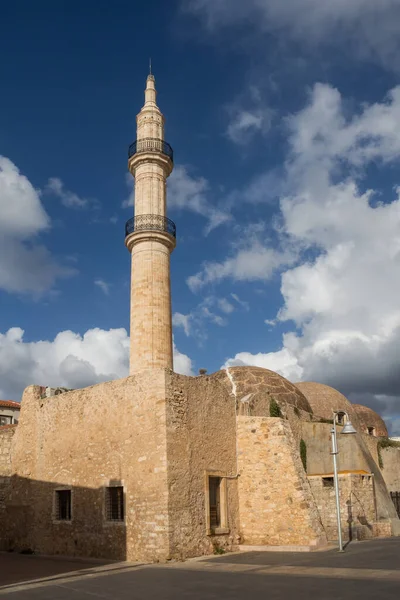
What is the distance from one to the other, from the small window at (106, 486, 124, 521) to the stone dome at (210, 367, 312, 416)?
323 inches

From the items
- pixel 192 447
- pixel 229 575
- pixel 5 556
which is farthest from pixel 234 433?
pixel 5 556

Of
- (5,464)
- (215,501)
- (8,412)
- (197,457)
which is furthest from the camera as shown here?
(8,412)

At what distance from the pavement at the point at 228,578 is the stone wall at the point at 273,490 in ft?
3.05

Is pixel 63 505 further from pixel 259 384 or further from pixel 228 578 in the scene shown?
pixel 259 384

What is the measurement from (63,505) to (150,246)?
1040cm

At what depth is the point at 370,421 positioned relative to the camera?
35688 millimetres

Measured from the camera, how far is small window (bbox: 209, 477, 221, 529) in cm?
1599

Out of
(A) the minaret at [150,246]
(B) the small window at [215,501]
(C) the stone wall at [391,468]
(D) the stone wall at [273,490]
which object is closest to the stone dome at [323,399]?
(C) the stone wall at [391,468]

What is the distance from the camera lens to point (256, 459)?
1706 cm

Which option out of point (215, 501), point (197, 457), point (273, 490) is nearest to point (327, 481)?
point (273, 490)

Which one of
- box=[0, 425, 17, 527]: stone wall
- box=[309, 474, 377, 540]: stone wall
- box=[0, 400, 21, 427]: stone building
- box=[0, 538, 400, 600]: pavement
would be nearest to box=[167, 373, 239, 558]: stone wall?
box=[0, 538, 400, 600]: pavement

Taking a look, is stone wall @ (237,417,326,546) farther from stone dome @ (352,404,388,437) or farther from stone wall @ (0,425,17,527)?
stone dome @ (352,404,388,437)

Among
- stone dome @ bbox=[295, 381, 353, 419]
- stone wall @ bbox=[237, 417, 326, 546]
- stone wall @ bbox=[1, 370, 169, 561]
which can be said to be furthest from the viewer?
stone dome @ bbox=[295, 381, 353, 419]

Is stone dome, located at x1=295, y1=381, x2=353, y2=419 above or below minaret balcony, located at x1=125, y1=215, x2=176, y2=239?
below
